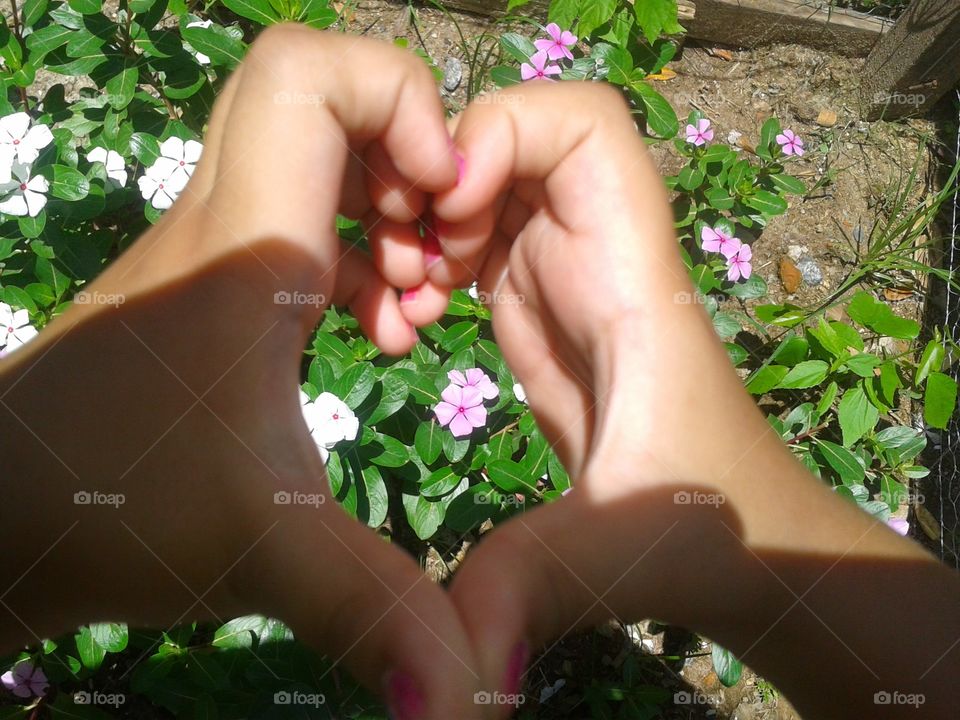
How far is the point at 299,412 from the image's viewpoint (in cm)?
103

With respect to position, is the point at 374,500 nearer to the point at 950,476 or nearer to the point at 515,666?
the point at 515,666

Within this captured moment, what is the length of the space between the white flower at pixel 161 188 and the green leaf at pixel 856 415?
2.04m

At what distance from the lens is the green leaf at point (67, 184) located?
1918 mm

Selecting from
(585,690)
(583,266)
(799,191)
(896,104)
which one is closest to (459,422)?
(583,266)

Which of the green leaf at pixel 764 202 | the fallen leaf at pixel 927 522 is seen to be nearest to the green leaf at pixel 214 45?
the green leaf at pixel 764 202

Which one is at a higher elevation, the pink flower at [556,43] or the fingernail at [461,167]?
the fingernail at [461,167]

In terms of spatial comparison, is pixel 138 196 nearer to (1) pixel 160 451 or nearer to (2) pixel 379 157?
(2) pixel 379 157

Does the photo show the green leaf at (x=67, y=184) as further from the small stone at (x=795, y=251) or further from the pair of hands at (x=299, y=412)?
the small stone at (x=795, y=251)

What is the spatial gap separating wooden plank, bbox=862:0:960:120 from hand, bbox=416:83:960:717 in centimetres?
229

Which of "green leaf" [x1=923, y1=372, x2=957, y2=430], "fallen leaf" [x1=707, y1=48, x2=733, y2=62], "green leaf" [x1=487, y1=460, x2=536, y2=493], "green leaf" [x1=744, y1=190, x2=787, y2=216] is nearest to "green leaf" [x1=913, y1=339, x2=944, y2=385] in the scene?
"green leaf" [x1=923, y1=372, x2=957, y2=430]

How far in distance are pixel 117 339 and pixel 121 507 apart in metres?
0.23

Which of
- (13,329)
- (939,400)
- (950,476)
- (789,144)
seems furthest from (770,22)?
(13,329)

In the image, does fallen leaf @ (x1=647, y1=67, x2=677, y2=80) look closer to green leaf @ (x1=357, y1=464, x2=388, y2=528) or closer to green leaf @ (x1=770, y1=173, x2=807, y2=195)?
green leaf @ (x1=770, y1=173, x2=807, y2=195)

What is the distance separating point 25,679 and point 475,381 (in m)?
1.35
